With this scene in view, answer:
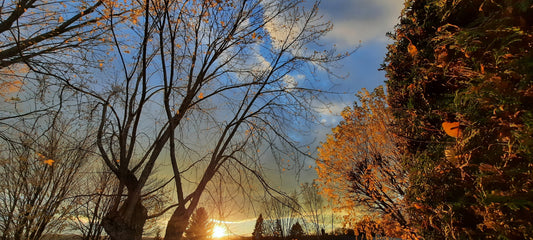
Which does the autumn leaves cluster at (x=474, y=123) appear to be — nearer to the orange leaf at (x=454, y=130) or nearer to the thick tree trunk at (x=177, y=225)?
the orange leaf at (x=454, y=130)

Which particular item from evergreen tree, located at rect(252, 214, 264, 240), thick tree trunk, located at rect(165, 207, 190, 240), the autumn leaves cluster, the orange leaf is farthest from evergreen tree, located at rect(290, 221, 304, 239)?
the orange leaf

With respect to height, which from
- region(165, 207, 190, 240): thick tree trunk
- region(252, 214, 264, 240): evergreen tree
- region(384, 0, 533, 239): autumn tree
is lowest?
Result: region(252, 214, 264, 240): evergreen tree

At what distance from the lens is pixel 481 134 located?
2.28m

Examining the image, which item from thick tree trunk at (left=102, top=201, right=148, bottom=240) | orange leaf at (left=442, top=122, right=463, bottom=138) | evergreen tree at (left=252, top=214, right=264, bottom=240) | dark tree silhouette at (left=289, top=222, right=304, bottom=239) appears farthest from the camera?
evergreen tree at (left=252, top=214, right=264, bottom=240)

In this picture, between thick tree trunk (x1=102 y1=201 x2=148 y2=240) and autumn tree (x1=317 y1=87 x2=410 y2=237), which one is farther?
autumn tree (x1=317 y1=87 x2=410 y2=237)

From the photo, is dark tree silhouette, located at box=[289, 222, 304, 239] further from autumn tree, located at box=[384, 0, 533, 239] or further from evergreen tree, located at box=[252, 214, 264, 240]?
autumn tree, located at box=[384, 0, 533, 239]

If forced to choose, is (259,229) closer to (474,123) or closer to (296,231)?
(296,231)

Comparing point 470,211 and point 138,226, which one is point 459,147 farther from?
point 138,226

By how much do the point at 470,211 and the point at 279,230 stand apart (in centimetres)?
1699

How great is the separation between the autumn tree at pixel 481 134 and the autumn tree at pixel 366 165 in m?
2.53

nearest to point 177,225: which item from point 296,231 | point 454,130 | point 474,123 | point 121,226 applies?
point 121,226

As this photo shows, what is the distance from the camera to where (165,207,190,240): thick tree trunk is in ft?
13.9

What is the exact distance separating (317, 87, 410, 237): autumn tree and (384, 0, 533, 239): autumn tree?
2.53 metres

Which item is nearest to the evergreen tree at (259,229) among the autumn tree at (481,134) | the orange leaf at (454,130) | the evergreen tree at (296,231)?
the evergreen tree at (296,231)
